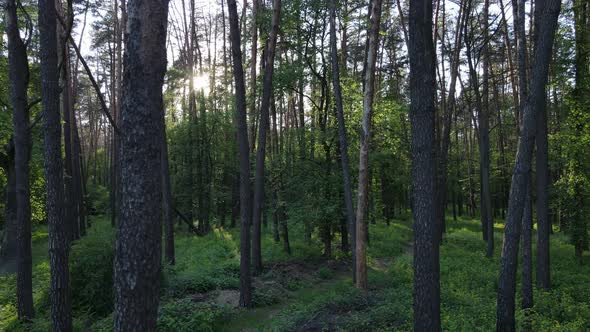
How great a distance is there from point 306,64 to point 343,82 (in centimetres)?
209

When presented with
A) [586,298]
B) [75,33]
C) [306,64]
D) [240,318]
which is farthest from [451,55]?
[75,33]

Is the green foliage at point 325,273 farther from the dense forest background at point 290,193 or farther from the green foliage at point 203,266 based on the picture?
the green foliage at point 203,266

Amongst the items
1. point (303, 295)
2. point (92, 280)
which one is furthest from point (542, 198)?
point (92, 280)

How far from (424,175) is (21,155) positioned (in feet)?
26.5

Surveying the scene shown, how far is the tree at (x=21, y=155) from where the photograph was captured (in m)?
8.20

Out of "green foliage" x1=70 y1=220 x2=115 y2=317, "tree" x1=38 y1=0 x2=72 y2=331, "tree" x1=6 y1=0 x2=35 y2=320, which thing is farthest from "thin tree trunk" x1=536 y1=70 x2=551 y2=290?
"tree" x1=6 y1=0 x2=35 y2=320

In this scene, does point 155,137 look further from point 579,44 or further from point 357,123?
point 579,44

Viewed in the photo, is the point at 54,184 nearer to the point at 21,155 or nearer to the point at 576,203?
the point at 21,155

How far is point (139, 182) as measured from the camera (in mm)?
3520

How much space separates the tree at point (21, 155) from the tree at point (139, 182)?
6215mm

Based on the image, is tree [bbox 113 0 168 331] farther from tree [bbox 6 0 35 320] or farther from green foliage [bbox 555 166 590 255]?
green foliage [bbox 555 166 590 255]

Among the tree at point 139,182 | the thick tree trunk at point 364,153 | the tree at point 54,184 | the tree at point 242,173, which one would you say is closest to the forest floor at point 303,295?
the tree at point 242,173

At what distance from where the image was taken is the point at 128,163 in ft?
11.5

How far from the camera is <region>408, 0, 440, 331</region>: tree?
210 inches
